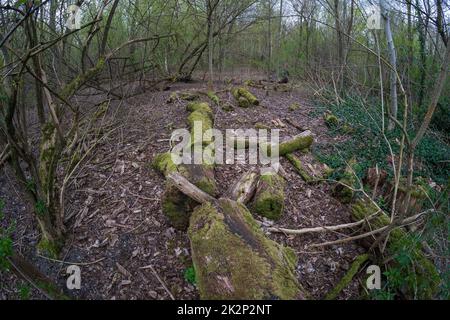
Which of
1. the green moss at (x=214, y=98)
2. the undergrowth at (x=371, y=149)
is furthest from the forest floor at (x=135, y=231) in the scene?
the green moss at (x=214, y=98)

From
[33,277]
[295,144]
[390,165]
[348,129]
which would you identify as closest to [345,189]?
[295,144]

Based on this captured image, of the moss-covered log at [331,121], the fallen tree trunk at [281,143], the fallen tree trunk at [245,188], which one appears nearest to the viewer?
the fallen tree trunk at [245,188]

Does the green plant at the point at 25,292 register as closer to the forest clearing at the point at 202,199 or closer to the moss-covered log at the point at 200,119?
the forest clearing at the point at 202,199

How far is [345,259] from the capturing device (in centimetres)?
297

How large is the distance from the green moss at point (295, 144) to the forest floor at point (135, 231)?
16 centimetres

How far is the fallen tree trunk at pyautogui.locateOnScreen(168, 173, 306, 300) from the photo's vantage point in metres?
2.08

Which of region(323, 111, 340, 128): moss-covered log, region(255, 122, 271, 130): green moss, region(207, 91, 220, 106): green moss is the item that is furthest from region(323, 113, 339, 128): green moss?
region(207, 91, 220, 106): green moss

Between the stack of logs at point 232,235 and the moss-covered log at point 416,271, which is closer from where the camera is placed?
the stack of logs at point 232,235

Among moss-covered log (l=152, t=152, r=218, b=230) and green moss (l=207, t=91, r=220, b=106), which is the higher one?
green moss (l=207, t=91, r=220, b=106)

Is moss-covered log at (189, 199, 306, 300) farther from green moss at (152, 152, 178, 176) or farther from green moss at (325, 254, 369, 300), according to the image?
green moss at (152, 152, 178, 176)

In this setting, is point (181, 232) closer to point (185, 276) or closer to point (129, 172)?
point (185, 276)

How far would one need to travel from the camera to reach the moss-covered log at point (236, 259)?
6.82ft

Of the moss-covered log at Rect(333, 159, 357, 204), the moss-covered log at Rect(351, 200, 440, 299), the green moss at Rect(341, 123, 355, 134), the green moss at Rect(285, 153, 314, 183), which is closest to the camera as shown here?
the moss-covered log at Rect(351, 200, 440, 299)

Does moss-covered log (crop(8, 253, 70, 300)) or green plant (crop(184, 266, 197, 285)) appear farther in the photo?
green plant (crop(184, 266, 197, 285))
